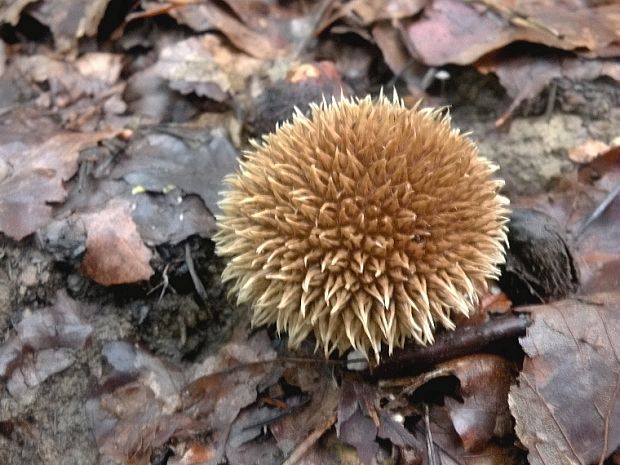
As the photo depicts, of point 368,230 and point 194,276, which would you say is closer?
point 368,230

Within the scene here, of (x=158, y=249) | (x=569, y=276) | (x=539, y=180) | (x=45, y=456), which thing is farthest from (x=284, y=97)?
(x=45, y=456)

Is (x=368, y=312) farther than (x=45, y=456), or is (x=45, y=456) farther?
(x=45, y=456)

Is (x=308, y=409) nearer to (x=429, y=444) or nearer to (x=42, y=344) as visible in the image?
(x=429, y=444)

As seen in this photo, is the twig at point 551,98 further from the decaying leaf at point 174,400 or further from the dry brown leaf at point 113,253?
the dry brown leaf at point 113,253

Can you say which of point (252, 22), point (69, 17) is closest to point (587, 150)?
point (252, 22)

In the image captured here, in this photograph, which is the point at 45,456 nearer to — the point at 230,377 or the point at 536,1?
the point at 230,377

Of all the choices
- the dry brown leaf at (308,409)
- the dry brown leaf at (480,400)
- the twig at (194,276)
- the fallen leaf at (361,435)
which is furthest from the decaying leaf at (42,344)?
the dry brown leaf at (480,400)
